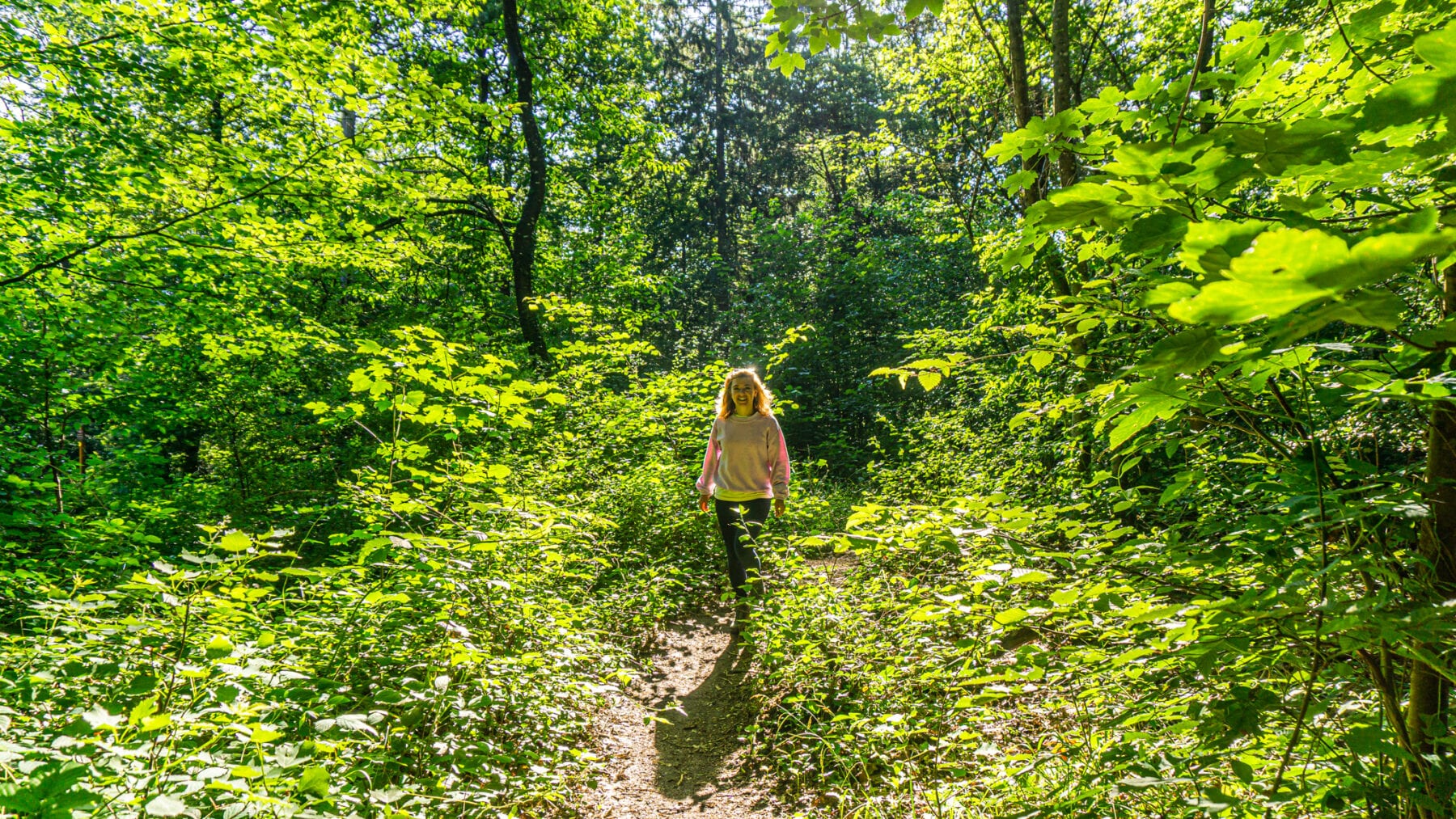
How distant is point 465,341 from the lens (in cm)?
1065

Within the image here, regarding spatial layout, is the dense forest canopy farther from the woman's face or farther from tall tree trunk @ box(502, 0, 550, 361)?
the woman's face

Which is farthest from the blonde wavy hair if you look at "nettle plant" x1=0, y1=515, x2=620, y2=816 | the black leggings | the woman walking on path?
"nettle plant" x1=0, y1=515, x2=620, y2=816

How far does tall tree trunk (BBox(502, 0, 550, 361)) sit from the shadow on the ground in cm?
804

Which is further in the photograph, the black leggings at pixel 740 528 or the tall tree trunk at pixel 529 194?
the tall tree trunk at pixel 529 194

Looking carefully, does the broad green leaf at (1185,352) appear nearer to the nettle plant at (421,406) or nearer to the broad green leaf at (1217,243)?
the broad green leaf at (1217,243)

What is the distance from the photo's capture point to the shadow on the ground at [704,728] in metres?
3.52

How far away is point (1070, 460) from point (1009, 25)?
11.4 ft

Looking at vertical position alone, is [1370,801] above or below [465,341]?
below

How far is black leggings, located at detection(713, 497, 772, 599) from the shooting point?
198 inches

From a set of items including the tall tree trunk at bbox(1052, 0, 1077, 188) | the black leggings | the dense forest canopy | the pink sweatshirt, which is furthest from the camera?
the pink sweatshirt

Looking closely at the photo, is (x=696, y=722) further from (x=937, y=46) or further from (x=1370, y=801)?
(x=937, y=46)

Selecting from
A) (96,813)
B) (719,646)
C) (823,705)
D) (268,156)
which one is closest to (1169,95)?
(96,813)

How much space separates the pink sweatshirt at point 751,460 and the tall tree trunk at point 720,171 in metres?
18.8

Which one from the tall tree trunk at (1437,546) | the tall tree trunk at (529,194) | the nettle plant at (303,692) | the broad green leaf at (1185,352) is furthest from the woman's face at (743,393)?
the tall tree trunk at (529,194)
